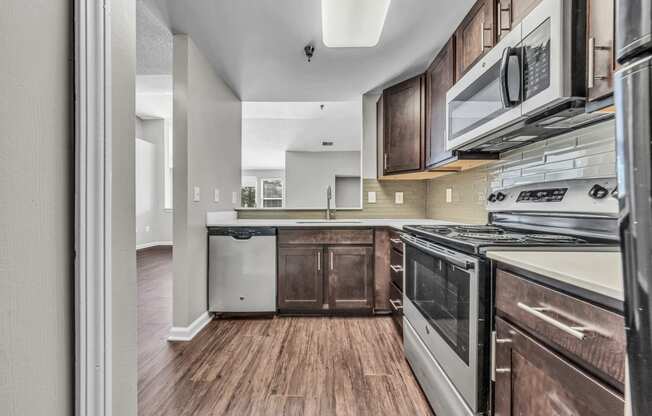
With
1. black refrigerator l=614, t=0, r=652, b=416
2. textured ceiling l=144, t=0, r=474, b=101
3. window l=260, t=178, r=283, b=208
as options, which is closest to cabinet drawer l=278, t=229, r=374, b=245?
textured ceiling l=144, t=0, r=474, b=101

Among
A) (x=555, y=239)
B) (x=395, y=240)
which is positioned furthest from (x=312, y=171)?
(x=555, y=239)

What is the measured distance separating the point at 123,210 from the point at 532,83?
1.42m

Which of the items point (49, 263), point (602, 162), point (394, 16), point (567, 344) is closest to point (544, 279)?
point (567, 344)

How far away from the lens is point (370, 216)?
318 cm

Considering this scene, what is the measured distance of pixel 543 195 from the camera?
143 centimetres

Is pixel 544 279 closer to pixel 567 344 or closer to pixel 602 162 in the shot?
pixel 567 344

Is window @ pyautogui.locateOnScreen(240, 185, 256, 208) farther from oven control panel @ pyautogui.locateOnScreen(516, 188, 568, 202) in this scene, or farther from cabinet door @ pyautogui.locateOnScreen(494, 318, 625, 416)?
cabinet door @ pyautogui.locateOnScreen(494, 318, 625, 416)

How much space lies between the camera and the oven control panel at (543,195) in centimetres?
133

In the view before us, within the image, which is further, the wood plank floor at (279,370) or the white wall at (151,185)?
the white wall at (151,185)

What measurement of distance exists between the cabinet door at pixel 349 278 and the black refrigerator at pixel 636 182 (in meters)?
2.18

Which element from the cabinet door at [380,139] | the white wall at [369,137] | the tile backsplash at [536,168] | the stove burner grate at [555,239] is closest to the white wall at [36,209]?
the stove burner grate at [555,239]

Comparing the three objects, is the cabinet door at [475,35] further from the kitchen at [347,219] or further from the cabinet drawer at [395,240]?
the cabinet drawer at [395,240]

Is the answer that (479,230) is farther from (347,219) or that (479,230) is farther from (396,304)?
(347,219)

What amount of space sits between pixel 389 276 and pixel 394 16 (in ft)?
6.41
